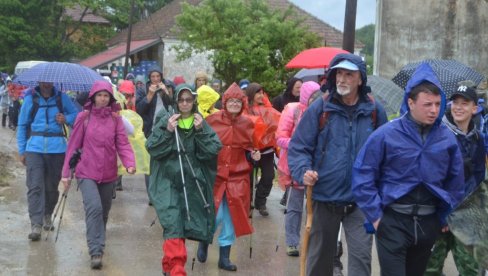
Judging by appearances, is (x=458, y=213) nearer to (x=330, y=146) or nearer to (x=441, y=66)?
(x=330, y=146)

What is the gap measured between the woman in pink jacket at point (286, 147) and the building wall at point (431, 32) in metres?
14.0

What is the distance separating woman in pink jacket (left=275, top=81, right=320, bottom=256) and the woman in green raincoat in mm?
1397

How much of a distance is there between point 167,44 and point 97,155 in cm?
3401

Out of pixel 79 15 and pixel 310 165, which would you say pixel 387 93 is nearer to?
pixel 310 165

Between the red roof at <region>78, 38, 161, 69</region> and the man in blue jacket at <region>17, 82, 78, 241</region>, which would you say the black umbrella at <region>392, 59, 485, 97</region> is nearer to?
the man in blue jacket at <region>17, 82, 78, 241</region>

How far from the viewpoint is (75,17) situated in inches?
2238

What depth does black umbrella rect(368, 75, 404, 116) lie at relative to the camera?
768 centimetres

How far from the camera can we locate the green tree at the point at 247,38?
23.1 m

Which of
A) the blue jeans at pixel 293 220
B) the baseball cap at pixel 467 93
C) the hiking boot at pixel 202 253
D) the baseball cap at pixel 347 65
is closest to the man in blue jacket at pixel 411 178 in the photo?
the baseball cap at pixel 347 65

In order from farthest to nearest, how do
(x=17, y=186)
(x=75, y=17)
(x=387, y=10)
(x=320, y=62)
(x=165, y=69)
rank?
(x=75, y=17) → (x=165, y=69) → (x=387, y=10) → (x=17, y=186) → (x=320, y=62)

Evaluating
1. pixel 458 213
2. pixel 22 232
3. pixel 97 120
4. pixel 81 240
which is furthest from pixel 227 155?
pixel 458 213

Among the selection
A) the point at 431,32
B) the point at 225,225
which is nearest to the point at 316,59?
the point at 225,225

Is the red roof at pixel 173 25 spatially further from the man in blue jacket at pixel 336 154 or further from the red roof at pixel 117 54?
the man in blue jacket at pixel 336 154

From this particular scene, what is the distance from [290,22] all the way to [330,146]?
1857 cm
